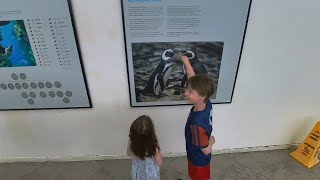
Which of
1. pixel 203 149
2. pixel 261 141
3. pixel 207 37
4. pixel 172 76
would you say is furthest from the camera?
pixel 261 141

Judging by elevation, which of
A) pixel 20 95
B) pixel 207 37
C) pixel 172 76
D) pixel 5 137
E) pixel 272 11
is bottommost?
pixel 5 137

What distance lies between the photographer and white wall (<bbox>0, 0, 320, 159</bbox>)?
1.73m

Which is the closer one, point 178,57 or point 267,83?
point 178,57

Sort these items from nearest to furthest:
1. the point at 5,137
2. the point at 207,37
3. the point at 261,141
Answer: the point at 207,37 → the point at 5,137 → the point at 261,141

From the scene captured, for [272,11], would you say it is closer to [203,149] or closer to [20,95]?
[203,149]

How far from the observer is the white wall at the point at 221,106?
1734 mm

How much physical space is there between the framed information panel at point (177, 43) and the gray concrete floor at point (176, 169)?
0.58 m

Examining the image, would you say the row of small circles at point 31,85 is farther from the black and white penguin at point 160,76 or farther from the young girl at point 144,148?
the young girl at point 144,148

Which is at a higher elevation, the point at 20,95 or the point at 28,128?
the point at 20,95

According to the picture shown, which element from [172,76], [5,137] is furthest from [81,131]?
[172,76]

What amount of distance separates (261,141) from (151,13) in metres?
1.38

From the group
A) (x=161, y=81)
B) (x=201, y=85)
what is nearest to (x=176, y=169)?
(x=161, y=81)

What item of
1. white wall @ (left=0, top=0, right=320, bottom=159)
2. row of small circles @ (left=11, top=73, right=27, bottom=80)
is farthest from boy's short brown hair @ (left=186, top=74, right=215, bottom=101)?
row of small circles @ (left=11, top=73, right=27, bottom=80)

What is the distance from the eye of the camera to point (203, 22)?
1.71 meters
